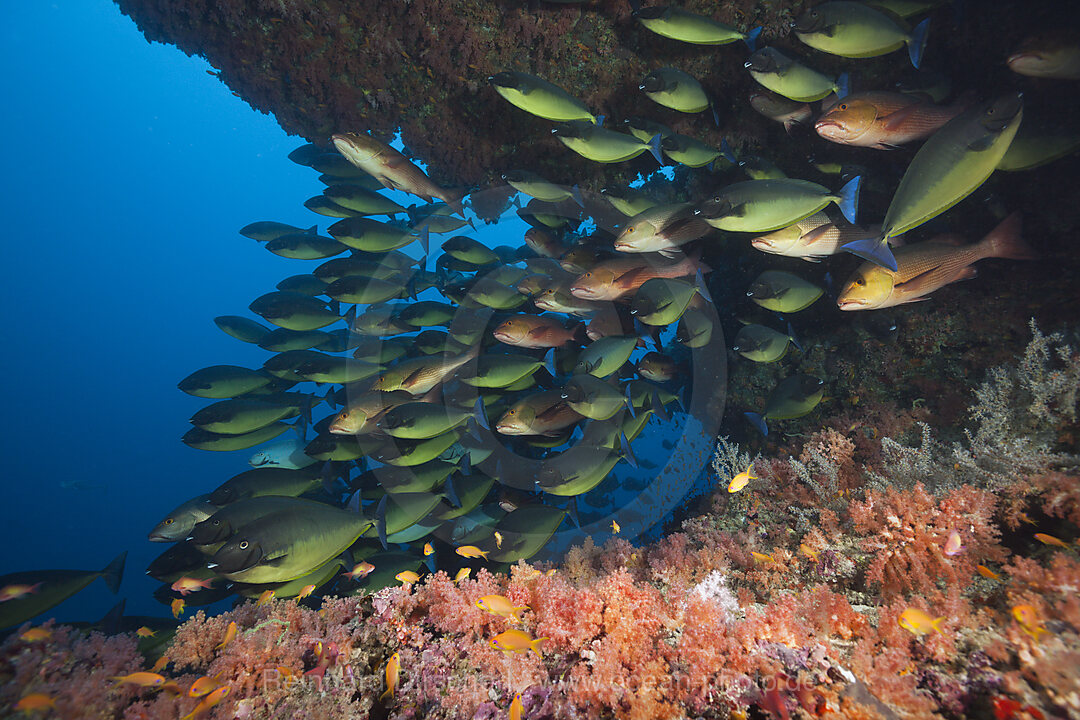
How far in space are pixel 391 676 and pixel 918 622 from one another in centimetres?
225

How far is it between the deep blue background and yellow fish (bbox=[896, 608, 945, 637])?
3982 cm

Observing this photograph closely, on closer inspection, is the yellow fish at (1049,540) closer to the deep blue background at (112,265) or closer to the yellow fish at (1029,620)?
the yellow fish at (1029,620)

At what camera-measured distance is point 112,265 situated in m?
62.6

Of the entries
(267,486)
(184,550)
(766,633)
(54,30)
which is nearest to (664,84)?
(766,633)

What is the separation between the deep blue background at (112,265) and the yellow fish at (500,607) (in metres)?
38.2

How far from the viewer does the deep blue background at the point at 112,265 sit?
37281 millimetres

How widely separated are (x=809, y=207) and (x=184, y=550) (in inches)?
246

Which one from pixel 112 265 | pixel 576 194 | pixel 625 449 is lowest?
pixel 625 449

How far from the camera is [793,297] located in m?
3.58

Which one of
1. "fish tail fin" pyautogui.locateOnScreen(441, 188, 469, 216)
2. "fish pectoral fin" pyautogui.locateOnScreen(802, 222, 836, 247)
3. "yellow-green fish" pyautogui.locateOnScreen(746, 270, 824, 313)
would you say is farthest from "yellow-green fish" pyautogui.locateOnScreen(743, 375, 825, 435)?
"fish tail fin" pyautogui.locateOnScreen(441, 188, 469, 216)

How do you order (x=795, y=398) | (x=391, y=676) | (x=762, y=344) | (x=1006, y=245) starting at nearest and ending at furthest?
(x=391, y=676), (x=1006, y=245), (x=795, y=398), (x=762, y=344)

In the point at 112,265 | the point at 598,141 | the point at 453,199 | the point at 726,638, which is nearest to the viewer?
the point at 726,638

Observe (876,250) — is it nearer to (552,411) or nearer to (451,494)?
(552,411)

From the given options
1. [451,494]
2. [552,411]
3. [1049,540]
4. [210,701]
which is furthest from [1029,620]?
[451,494]
